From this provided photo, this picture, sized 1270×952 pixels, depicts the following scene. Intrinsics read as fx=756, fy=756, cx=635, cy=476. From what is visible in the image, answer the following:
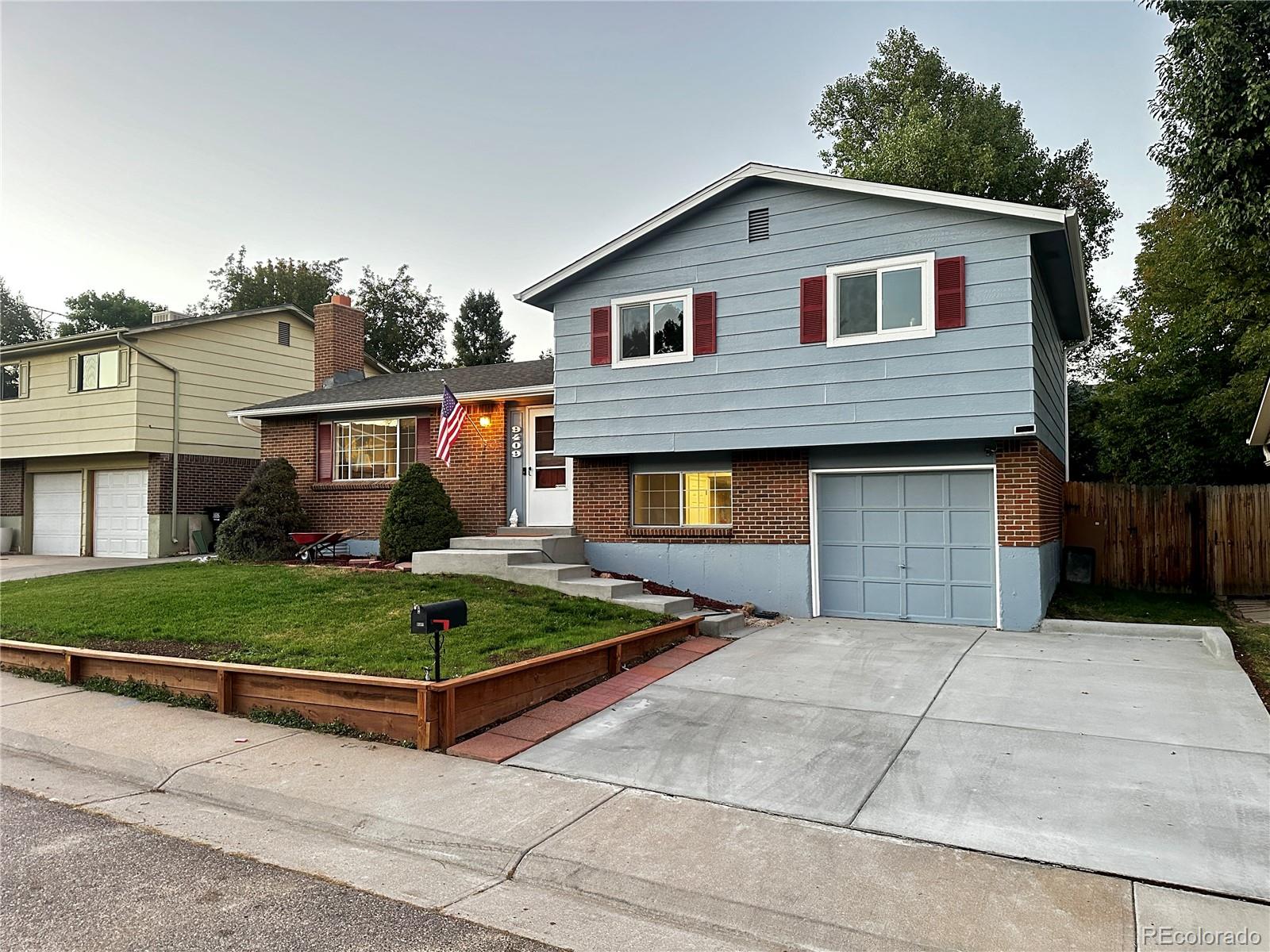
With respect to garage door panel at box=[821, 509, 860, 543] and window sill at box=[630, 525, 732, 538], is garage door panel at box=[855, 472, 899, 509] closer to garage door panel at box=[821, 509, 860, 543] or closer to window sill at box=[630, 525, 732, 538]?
garage door panel at box=[821, 509, 860, 543]

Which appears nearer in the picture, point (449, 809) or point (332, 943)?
point (332, 943)

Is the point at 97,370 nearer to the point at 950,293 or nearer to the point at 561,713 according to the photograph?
the point at 561,713

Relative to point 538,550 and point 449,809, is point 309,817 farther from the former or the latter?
point 538,550

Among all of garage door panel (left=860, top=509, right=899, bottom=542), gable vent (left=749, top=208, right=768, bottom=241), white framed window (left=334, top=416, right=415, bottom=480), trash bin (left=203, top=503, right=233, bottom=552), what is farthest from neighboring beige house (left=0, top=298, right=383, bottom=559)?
garage door panel (left=860, top=509, right=899, bottom=542)

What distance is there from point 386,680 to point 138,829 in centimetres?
177

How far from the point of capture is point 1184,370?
65.9 ft

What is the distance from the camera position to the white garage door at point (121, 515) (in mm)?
18469

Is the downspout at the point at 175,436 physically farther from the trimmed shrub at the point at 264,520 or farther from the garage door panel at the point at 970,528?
the garage door panel at the point at 970,528

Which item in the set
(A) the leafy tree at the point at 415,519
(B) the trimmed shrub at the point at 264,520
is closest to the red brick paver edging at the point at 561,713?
(A) the leafy tree at the point at 415,519

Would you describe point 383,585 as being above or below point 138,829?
above

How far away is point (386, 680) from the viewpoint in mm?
5855

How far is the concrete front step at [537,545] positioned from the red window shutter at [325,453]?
14.7 feet

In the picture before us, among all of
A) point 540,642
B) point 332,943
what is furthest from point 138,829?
point 540,642

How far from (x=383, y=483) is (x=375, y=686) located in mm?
9713
